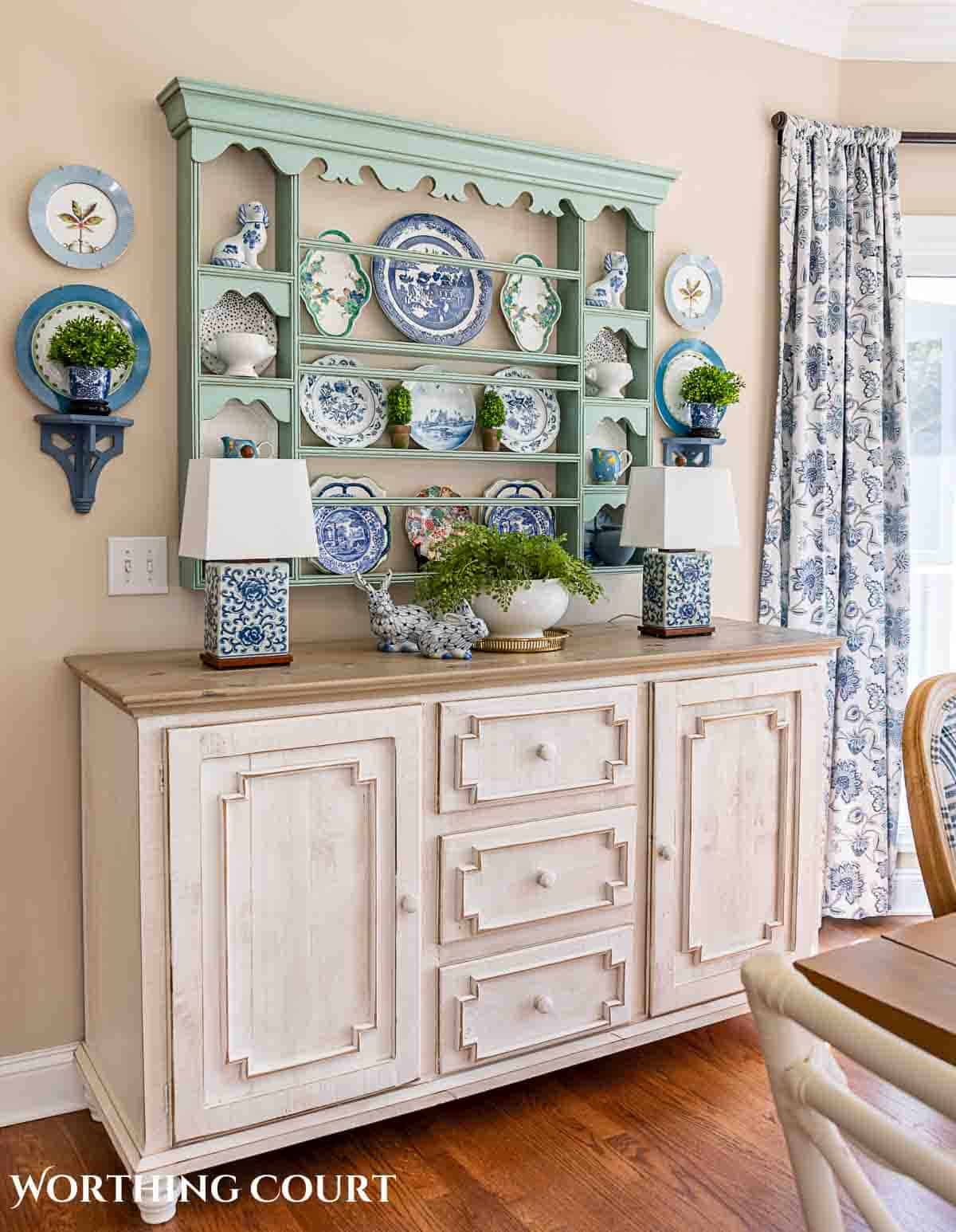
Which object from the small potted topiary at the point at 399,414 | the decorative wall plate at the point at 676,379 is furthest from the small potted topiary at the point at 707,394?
the small potted topiary at the point at 399,414

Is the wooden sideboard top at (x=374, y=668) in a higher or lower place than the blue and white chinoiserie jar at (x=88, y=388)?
lower

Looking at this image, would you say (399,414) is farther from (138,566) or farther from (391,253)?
(138,566)

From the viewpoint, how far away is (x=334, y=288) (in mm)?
2607

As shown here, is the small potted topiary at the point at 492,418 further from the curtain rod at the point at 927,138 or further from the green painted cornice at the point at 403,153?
the curtain rod at the point at 927,138

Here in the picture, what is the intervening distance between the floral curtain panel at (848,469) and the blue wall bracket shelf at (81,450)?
1.84 meters

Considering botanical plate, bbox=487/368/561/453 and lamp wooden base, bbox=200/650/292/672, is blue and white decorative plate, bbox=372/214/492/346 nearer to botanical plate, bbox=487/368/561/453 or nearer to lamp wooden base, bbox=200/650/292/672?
botanical plate, bbox=487/368/561/453

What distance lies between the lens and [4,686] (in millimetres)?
2318

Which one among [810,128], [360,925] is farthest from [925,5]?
[360,925]

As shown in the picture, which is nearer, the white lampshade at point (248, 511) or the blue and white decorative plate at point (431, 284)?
the white lampshade at point (248, 511)

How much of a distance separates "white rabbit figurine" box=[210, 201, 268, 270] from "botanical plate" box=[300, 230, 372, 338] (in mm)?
116

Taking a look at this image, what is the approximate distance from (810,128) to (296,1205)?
2973 millimetres

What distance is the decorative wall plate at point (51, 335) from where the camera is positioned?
228 cm

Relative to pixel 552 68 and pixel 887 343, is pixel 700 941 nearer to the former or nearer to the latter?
pixel 887 343

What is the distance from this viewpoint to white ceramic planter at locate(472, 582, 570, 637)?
247 cm
